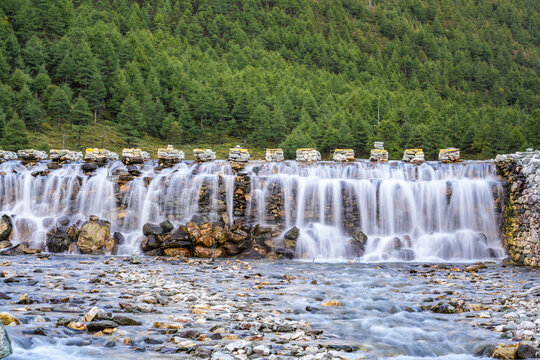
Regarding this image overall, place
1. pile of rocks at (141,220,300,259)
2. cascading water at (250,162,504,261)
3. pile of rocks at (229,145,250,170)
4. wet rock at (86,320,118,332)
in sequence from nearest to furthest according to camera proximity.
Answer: wet rock at (86,320,118,332) < pile of rocks at (141,220,300,259) < cascading water at (250,162,504,261) < pile of rocks at (229,145,250,170)

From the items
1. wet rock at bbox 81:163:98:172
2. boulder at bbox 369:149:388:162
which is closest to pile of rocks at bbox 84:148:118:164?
wet rock at bbox 81:163:98:172

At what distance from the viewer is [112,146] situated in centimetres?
7031

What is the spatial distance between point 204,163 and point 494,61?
17646cm

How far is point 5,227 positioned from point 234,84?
7512cm

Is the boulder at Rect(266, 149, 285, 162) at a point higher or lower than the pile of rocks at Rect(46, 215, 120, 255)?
higher

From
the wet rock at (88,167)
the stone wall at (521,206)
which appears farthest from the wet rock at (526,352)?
the wet rock at (88,167)

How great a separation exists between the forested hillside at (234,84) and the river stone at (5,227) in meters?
32.4

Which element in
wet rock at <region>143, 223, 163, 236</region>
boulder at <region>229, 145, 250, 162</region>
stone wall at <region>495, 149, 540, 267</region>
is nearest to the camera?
stone wall at <region>495, 149, 540, 267</region>

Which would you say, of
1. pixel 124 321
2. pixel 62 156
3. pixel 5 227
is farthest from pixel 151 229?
pixel 124 321

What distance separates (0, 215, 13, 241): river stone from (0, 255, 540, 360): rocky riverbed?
796 centimetres

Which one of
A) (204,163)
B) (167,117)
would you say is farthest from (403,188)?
(167,117)

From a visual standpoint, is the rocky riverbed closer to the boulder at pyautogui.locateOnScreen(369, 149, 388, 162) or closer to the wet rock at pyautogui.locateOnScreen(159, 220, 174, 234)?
the wet rock at pyautogui.locateOnScreen(159, 220, 174, 234)

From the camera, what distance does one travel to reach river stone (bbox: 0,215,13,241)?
28.5 m

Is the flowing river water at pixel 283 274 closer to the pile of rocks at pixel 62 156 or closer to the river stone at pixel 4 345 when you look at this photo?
the river stone at pixel 4 345
